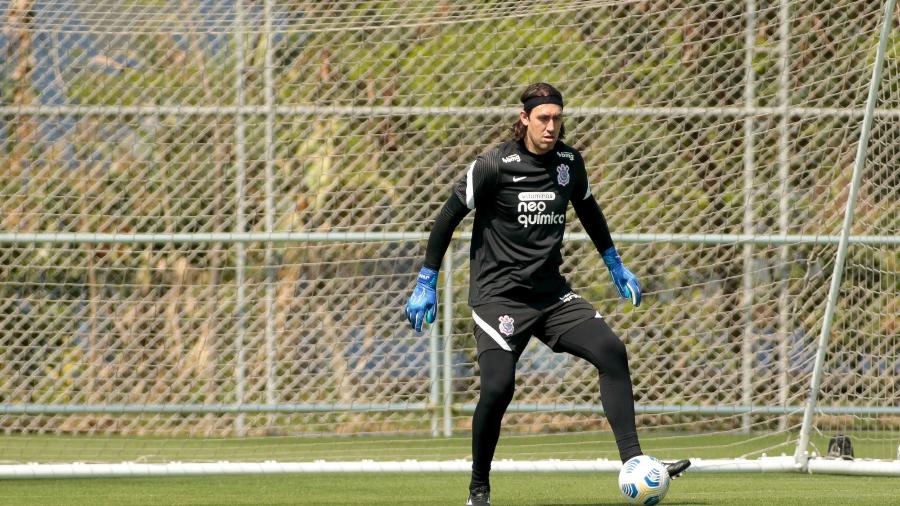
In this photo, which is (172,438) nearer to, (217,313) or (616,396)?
(217,313)

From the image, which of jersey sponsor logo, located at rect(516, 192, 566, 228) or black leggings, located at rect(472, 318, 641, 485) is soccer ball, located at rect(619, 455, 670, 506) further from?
jersey sponsor logo, located at rect(516, 192, 566, 228)

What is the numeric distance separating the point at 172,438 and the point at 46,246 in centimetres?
154

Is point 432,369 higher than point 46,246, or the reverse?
point 46,246

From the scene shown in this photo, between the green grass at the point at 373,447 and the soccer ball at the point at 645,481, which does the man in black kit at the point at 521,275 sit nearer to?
the soccer ball at the point at 645,481

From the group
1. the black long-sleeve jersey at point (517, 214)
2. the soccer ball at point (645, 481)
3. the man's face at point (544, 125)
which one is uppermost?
the man's face at point (544, 125)

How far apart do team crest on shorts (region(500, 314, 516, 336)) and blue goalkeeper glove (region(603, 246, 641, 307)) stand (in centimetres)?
62

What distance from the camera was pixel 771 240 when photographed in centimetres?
884

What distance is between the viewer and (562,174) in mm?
6137

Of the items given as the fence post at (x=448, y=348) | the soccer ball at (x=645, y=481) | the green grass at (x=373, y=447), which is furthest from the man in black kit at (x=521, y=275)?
the fence post at (x=448, y=348)

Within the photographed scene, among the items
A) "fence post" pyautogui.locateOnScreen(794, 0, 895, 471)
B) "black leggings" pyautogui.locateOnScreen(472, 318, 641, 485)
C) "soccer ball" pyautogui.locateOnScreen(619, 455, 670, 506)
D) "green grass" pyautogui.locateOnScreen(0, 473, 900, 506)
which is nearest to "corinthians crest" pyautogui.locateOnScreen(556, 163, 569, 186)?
"black leggings" pyautogui.locateOnScreen(472, 318, 641, 485)

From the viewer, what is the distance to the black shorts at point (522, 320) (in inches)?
237

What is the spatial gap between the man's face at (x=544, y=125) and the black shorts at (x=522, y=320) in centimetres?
67

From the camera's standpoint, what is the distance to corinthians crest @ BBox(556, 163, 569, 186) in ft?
20.1

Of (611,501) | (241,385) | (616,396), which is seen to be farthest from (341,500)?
(241,385)
